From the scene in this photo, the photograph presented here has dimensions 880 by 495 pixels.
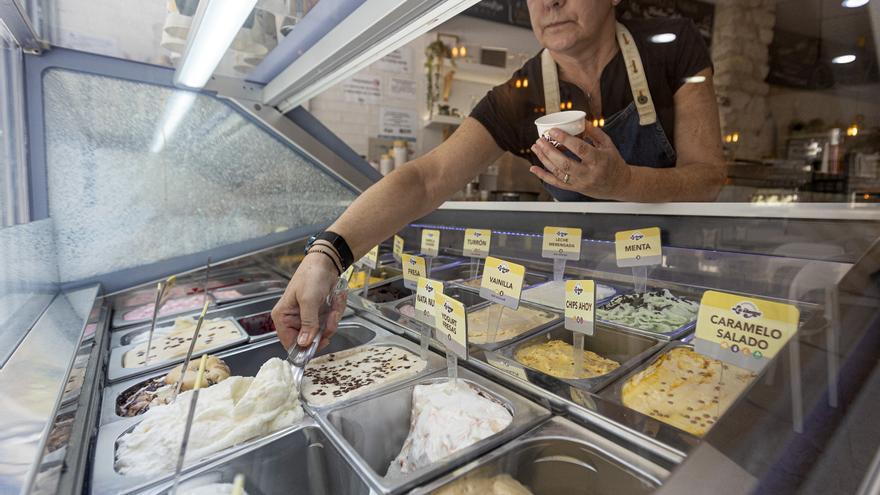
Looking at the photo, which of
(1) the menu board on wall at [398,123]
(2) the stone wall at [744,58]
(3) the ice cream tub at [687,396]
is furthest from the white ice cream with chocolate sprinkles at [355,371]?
(1) the menu board on wall at [398,123]

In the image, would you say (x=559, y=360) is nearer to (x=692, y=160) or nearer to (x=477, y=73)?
(x=692, y=160)

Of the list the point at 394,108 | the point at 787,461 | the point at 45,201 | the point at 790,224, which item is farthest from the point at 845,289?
the point at 394,108

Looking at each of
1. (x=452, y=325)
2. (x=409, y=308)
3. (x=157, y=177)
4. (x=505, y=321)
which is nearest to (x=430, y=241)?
(x=409, y=308)

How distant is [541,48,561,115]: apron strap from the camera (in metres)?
1.79

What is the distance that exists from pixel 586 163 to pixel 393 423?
891mm

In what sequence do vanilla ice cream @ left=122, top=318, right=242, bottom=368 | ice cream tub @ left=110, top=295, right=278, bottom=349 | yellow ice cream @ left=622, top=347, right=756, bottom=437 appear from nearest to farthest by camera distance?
yellow ice cream @ left=622, top=347, right=756, bottom=437
vanilla ice cream @ left=122, top=318, right=242, bottom=368
ice cream tub @ left=110, top=295, right=278, bottom=349

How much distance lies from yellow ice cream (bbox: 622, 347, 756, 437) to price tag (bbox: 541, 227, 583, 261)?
0.54m

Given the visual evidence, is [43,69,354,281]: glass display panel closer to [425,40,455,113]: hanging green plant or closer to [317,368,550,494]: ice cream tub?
[317,368,550,494]: ice cream tub

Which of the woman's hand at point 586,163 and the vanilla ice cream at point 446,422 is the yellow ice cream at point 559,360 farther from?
the woman's hand at point 586,163

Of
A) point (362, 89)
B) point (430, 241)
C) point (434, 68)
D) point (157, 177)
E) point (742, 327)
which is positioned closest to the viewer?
point (742, 327)

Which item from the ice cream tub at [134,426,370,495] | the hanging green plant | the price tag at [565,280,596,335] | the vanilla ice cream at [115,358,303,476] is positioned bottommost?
the ice cream tub at [134,426,370,495]

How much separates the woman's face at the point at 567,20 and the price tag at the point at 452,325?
1.13m

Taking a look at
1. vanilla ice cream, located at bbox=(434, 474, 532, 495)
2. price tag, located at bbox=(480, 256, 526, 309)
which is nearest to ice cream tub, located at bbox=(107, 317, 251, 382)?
price tag, located at bbox=(480, 256, 526, 309)

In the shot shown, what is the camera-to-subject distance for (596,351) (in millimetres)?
1410
